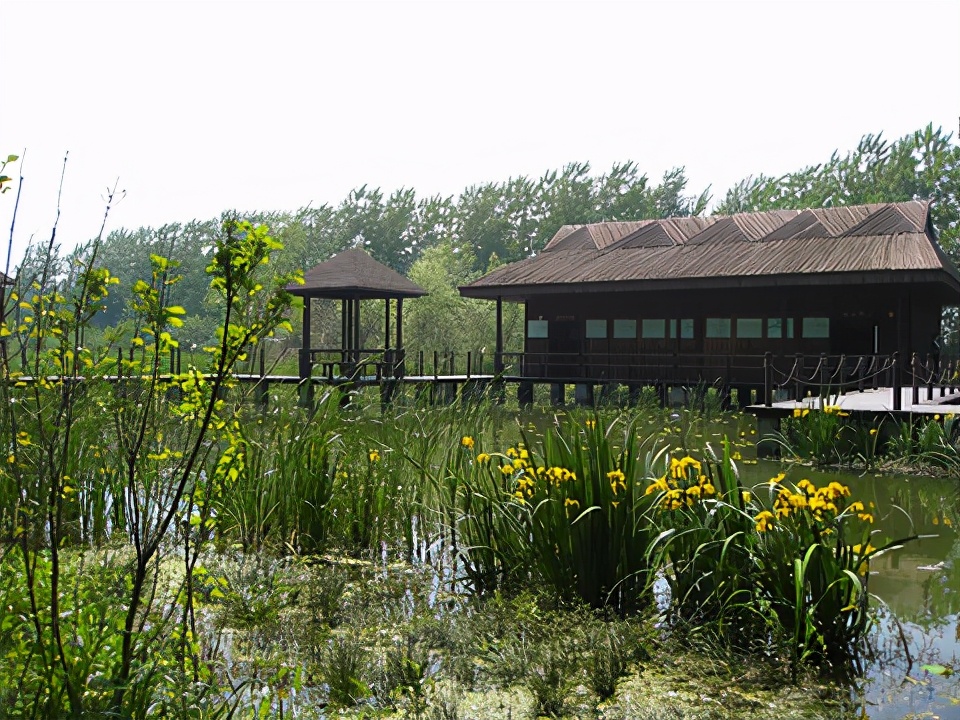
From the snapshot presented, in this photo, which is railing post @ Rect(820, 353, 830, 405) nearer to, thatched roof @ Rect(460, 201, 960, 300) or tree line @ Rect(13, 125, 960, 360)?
thatched roof @ Rect(460, 201, 960, 300)

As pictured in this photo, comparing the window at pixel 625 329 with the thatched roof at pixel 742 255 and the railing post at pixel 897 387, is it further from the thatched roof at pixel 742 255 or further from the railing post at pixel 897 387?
the railing post at pixel 897 387

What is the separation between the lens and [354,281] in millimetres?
23844

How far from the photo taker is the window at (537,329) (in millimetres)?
28547

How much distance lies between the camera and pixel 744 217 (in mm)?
28062

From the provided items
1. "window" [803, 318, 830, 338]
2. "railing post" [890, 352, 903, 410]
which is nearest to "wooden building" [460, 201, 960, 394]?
"window" [803, 318, 830, 338]

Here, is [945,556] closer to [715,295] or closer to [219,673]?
→ [219,673]

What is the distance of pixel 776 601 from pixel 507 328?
133 ft

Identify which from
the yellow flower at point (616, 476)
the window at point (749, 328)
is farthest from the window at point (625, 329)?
the yellow flower at point (616, 476)

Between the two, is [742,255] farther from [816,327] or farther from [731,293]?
[816,327]

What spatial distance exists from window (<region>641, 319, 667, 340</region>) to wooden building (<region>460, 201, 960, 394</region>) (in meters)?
0.03

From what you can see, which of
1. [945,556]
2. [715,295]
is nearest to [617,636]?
[945,556]

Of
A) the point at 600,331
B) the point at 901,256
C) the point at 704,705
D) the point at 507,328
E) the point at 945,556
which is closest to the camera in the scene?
the point at 704,705

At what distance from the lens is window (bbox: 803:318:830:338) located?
24.2m

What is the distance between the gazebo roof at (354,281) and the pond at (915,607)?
47.8 feet
